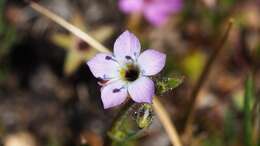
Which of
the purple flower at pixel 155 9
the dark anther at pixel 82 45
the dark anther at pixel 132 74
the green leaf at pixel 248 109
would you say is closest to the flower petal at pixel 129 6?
the purple flower at pixel 155 9

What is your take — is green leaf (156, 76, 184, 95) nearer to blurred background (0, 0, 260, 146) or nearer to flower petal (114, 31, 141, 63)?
flower petal (114, 31, 141, 63)

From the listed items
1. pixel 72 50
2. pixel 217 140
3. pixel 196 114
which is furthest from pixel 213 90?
pixel 72 50

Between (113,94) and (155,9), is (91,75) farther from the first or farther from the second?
(113,94)

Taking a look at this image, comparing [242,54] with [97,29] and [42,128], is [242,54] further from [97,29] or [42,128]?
[42,128]

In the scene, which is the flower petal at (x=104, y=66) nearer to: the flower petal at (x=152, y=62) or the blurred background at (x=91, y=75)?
the flower petal at (x=152, y=62)

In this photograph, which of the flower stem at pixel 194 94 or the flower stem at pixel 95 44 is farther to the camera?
the flower stem at pixel 194 94

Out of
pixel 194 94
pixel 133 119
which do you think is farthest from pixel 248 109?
pixel 133 119
